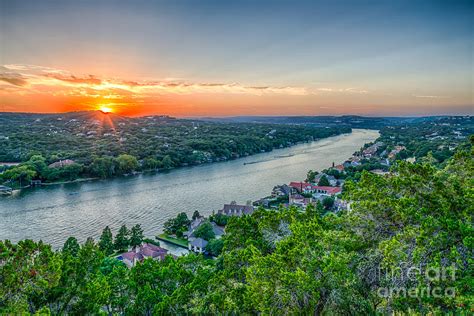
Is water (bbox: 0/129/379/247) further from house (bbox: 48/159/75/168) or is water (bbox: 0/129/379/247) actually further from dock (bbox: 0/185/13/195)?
house (bbox: 48/159/75/168)

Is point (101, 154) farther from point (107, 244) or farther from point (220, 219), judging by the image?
point (107, 244)

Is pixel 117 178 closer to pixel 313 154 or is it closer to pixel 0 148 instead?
pixel 0 148

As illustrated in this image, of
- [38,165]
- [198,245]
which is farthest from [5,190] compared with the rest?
[198,245]

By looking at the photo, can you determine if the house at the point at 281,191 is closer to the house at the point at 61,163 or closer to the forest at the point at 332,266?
the forest at the point at 332,266

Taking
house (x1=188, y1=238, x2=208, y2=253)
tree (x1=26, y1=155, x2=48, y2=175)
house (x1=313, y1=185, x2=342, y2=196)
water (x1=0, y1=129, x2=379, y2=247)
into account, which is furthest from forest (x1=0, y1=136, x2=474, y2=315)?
tree (x1=26, y1=155, x2=48, y2=175)

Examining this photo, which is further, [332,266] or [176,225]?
[176,225]

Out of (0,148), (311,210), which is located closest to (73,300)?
(311,210)

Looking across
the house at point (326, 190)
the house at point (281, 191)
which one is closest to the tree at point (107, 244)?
the house at point (281, 191)
